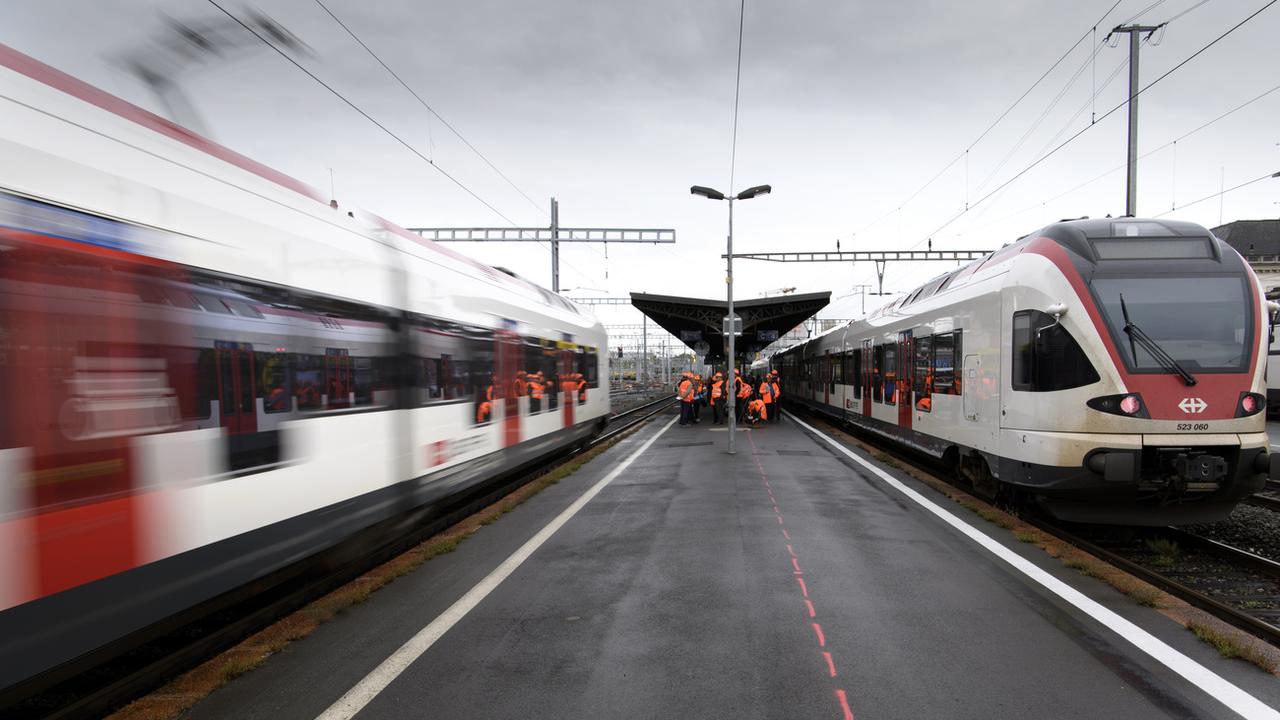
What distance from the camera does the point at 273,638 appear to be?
13.4 feet

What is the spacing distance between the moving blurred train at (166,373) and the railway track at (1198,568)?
246 inches

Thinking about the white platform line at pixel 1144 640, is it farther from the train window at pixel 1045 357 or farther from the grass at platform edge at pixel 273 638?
the grass at platform edge at pixel 273 638

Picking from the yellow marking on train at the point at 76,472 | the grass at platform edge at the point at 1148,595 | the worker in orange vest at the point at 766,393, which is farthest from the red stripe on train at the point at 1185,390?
the worker in orange vest at the point at 766,393

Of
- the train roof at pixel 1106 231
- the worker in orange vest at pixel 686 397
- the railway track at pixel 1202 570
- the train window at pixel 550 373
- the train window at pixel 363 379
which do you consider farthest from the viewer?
the worker in orange vest at pixel 686 397

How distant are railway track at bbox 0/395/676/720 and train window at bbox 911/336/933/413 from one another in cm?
736

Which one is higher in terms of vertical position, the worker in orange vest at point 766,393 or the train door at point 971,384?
the train door at point 971,384

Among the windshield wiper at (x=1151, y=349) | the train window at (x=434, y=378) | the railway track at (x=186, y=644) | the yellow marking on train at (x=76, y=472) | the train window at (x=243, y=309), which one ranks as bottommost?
the railway track at (x=186, y=644)

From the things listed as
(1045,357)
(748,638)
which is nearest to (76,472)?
(748,638)

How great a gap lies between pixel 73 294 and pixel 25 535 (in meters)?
1.09

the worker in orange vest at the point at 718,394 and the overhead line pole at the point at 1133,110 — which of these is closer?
the overhead line pole at the point at 1133,110

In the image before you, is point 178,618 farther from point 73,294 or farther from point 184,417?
point 73,294

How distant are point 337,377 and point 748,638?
11.7 feet

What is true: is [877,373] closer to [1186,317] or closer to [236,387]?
[1186,317]

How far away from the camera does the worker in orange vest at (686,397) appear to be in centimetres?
2006
